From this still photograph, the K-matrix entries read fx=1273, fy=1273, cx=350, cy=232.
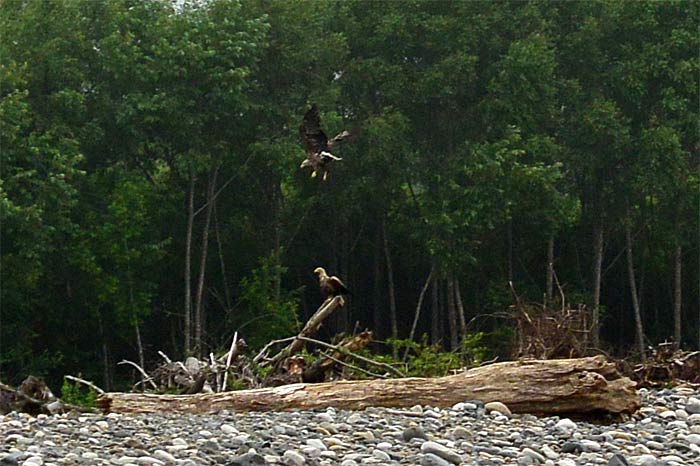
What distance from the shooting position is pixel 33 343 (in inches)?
840

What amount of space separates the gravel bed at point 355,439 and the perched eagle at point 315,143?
3.37 meters

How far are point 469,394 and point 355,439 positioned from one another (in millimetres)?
1591

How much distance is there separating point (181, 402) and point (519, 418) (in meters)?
2.13

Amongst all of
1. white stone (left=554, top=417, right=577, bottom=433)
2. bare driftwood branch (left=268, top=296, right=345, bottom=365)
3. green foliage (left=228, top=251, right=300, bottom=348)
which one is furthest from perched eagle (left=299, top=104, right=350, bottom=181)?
green foliage (left=228, top=251, right=300, bottom=348)

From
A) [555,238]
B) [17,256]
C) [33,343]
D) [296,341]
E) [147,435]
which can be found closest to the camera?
[147,435]

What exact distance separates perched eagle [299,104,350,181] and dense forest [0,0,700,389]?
8388 mm

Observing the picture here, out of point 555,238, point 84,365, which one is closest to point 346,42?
point 555,238

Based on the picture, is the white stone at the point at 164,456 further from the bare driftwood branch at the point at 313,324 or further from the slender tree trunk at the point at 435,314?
the slender tree trunk at the point at 435,314

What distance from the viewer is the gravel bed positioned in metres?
5.63

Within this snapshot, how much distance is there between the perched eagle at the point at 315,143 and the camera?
34.7 feet

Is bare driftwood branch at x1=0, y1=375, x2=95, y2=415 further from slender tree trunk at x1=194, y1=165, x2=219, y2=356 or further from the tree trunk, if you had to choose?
the tree trunk

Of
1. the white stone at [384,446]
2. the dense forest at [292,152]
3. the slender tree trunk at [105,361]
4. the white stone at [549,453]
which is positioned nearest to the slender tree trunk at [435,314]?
the dense forest at [292,152]

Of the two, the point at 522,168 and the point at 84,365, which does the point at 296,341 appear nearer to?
the point at 522,168

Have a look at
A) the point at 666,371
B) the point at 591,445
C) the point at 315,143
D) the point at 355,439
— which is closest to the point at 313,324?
the point at 315,143
